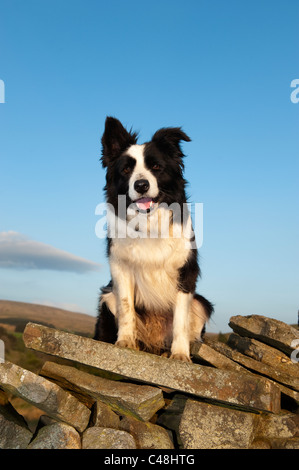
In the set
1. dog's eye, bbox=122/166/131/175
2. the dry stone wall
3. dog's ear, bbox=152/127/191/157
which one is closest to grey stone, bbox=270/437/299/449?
the dry stone wall

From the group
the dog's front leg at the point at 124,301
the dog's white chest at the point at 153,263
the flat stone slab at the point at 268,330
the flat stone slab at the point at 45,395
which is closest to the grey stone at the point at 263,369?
the flat stone slab at the point at 268,330

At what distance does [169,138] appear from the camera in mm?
6199

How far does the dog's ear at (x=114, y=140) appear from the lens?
6.21m

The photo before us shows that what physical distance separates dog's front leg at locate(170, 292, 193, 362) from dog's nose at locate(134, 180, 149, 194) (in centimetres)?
157

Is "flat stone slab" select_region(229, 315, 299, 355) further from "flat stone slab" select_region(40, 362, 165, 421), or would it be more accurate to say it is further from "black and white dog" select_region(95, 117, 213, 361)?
"flat stone slab" select_region(40, 362, 165, 421)

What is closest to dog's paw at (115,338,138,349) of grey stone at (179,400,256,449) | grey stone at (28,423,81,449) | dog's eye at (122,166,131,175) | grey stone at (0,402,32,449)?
grey stone at (179,400,256,449)

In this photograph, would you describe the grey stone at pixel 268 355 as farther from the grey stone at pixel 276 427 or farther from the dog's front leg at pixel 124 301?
the dog's front leg at pixel 124 301

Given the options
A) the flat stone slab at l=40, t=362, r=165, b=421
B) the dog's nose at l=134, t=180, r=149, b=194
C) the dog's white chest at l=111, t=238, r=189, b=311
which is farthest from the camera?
the dog's white chest at l=111, t=238, r=189, b=311

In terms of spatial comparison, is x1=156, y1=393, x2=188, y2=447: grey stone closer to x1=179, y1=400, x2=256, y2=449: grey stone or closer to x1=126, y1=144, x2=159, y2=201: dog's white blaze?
x1=179, y1=400, x2=256, y2=449: grey stone

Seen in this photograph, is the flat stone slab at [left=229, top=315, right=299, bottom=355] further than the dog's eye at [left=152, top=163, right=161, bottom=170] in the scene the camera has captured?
Yes

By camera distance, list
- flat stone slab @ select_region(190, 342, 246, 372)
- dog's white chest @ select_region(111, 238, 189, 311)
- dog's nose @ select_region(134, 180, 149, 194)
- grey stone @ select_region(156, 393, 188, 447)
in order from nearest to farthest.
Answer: grey stone @ select_region(156, 393, 188, 447)
dog's nose @ select_region(134, 180, 149, 194)
flat stone slab @ select_region(190, 342, 246, 372)
dog's white chest @ select_region(111, 238, 189, 311)

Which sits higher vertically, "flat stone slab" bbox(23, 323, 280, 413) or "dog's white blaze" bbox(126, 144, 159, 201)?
"dog's white blaze" bbox(126, 144, 159, 201)

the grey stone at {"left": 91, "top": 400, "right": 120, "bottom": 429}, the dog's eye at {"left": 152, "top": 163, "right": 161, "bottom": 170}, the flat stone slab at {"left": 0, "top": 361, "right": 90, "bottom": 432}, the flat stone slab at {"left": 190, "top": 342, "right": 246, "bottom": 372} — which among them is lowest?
the grey stone at {"left": 91, "top": 400, "right": 120, "bottom": 429}

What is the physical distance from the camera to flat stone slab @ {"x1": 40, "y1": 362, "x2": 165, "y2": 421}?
16.9 ft
